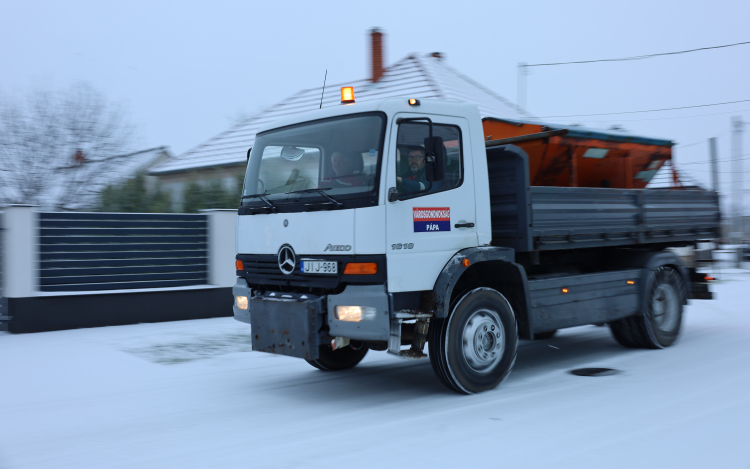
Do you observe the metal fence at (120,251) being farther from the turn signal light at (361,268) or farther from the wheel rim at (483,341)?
the wheel rim at (483,341)

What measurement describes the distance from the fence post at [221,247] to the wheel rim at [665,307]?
681cm

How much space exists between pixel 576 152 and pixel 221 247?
6674 millimetres

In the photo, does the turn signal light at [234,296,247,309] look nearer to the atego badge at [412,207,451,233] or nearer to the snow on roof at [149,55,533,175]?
the atego badge at [412,207,451,233]

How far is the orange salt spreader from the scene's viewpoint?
278 inches

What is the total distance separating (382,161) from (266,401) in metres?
2.36

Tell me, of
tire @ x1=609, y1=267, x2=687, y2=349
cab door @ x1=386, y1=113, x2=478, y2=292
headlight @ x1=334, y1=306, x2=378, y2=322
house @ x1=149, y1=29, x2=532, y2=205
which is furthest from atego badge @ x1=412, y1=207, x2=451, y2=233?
house @ x1=149, y1=29, x2=532, y2=205

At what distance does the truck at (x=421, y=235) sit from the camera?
215 inches

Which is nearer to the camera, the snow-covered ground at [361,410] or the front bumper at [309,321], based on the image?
the snow-covered ground at [361,410]

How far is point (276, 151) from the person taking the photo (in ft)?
20.7

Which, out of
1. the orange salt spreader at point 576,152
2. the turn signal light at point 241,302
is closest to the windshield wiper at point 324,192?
the turn signal light at point 241,302

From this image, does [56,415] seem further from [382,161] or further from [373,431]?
[382,161]

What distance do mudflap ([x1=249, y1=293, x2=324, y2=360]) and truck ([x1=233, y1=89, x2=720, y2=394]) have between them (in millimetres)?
16

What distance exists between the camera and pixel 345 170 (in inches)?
222

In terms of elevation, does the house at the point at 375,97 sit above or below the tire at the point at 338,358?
above
